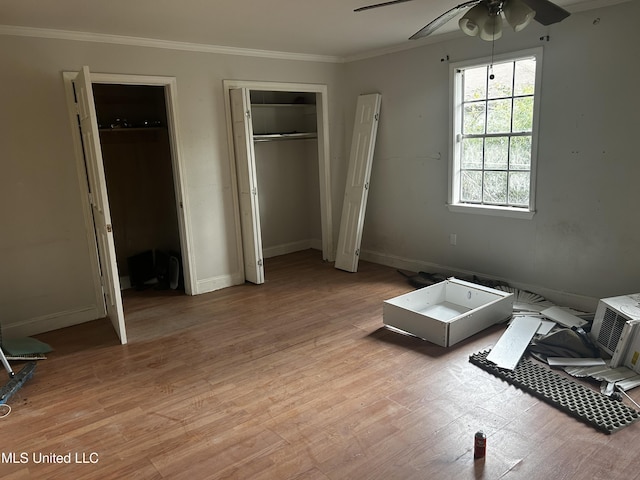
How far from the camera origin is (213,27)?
389cm

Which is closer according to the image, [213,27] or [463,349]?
[463,349]

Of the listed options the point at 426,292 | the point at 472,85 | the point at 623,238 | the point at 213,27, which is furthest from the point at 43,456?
the point at 472,85

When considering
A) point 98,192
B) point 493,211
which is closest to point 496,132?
point 493,211

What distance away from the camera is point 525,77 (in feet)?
13.7

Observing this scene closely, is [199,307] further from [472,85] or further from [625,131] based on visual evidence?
[625,131]

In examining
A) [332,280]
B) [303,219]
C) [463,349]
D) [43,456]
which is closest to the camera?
A: [43,456]

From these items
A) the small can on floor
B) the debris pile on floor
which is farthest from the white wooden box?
the small can on floor

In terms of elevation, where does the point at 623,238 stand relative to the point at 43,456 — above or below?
above

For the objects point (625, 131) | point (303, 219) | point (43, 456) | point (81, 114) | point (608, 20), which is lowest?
point (43, 456)

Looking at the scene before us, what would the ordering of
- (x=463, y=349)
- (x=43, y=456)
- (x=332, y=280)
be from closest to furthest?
(x=43, y=456)
(x=463, y=349)
(x=332, y=280)

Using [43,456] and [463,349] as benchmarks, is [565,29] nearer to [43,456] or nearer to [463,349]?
[463,349]

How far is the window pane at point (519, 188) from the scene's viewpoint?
4.31 metres

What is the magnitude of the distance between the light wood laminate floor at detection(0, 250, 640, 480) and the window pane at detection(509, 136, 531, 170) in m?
1.61

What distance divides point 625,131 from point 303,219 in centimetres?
404
